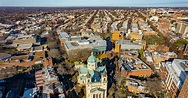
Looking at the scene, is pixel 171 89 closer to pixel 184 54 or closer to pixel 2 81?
pixel 184 54

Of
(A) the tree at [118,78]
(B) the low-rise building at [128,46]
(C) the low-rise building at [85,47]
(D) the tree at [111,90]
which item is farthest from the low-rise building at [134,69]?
(B) the low-rise building at [128,46]

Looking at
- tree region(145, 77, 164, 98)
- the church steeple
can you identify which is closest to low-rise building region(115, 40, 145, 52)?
tree region(145, 77, 164, 98)

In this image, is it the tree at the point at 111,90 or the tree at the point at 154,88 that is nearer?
the tree at the point at 111,90

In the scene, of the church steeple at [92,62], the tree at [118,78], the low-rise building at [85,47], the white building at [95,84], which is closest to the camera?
the white building at [95,84]

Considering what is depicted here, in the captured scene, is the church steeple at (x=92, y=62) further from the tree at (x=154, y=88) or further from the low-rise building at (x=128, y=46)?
the low-rise building at (x=128, y=46)

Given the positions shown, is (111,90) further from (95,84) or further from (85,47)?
(85,47)

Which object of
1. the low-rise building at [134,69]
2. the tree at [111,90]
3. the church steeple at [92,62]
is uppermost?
the church steeple at [92,62]

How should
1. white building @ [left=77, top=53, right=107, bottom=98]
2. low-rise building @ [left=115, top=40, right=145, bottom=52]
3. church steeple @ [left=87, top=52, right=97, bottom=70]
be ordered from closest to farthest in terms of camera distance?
1. white building @ [left=77, top=53, right=107, bottom=98]
2. church steeple @ [left=87, top=52, right=97, bottom=70]
3. low-rise building @ [left=115, top=40, right=145, bottom=52]

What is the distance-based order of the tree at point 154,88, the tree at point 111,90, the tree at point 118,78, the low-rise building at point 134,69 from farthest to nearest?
the low-rise building at point 134,69 < the tree at point 118,78 < the tree at point 154,88 < the tree at point 111,90

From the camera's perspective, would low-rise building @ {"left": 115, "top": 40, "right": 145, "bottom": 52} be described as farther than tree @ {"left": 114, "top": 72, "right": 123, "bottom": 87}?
Yes

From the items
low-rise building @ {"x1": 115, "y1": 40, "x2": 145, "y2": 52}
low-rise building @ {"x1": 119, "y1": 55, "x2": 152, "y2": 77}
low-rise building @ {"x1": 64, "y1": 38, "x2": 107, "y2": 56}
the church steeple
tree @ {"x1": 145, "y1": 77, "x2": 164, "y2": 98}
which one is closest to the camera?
the church steeple

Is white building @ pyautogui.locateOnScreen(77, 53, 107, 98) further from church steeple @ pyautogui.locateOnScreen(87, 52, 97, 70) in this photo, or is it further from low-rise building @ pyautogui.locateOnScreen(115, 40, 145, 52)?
low-rise building @ pyautogui.locateOnScreen(115, 40, 145, 52)
